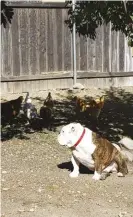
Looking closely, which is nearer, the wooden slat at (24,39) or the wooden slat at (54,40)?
the wooden slat at (24,39)

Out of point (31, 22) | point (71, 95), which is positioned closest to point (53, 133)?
point (71, 95)

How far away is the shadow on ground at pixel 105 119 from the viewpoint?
816cm

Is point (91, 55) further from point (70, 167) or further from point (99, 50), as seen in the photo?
point (70, 167)

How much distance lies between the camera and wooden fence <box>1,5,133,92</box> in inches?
475

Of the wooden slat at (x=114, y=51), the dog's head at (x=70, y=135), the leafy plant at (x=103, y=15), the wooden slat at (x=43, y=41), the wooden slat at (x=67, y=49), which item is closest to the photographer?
the dog's head at (x=70, y=135)

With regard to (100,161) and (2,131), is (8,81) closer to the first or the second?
(2,131)

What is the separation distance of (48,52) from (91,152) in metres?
6.84

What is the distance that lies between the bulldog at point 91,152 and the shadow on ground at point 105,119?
1616mm

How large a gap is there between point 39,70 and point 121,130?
4.49 metres

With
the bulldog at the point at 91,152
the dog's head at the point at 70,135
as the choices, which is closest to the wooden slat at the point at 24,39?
the bulldog at the point at 91,152

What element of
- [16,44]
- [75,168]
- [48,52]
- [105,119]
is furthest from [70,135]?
[48,52]

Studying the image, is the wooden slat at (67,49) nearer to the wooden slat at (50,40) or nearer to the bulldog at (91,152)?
the wooden slat at (50,40)

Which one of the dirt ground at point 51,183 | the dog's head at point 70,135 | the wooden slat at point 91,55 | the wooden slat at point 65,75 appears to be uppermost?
the wooden slat at point 91,55

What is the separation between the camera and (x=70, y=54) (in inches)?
494
